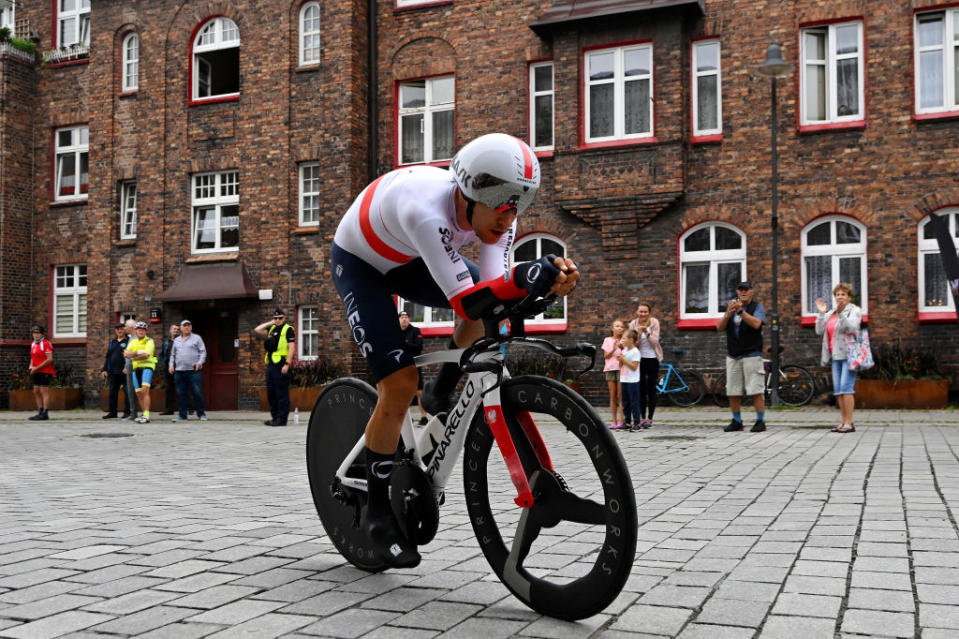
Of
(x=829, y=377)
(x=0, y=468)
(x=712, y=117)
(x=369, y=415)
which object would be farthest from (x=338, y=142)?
(x=369, y=415)

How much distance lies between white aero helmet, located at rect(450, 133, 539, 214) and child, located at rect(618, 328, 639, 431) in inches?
413

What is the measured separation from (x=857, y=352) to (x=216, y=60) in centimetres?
1856

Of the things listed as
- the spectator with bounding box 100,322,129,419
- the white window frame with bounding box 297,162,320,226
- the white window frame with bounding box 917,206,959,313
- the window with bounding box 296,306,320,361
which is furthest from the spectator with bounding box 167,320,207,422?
the white window frame with bounding box 917,206,959,313

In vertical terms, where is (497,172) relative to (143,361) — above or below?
above

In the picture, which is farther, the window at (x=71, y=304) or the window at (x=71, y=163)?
the window at (x=71, y=163)

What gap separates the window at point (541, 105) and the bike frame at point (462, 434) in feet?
59.5

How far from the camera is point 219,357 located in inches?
960

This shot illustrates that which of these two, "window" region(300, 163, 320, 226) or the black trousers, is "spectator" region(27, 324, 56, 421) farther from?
"window" region(300, 163, 320, 226)

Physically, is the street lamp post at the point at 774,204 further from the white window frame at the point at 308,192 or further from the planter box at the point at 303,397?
the white window frame at the point at 308,192

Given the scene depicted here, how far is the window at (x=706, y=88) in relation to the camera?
66.6ft

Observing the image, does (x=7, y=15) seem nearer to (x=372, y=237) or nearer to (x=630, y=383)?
(x=630, y=383)

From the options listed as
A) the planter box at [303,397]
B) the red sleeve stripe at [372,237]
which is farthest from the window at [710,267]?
the red sleeve stripe at [372,237]

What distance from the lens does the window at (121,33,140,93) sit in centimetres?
2577

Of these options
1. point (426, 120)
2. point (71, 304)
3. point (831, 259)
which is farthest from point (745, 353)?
point (71, 304)
